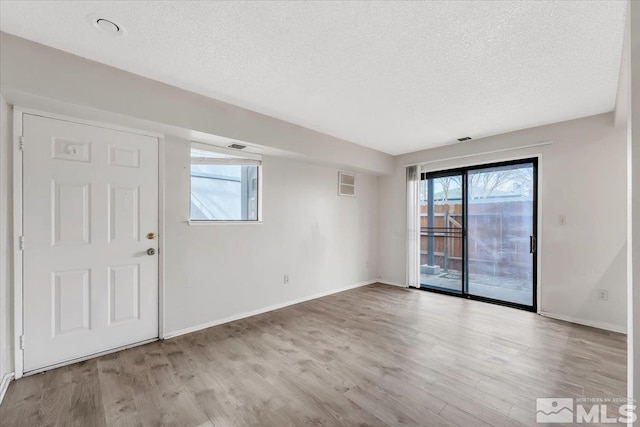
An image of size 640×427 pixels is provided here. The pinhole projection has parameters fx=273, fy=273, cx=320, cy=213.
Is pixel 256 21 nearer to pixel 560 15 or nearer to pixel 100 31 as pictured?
pixel 100 31

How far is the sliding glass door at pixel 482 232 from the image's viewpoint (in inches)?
155

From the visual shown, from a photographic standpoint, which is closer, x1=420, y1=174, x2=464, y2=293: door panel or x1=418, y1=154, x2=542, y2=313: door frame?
x1=418, y1=154, x2=542, y2=313: door frame

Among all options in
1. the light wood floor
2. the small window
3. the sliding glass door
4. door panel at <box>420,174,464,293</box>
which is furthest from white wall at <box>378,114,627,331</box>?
the small window

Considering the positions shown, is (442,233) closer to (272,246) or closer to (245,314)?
(272,246)

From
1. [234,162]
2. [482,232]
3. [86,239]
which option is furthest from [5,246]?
[482,232]

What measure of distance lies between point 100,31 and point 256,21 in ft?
3.54

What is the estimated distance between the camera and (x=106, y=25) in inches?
70.1

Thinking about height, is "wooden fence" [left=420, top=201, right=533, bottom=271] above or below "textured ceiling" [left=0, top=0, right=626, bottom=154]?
below

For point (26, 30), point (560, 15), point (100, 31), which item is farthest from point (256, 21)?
point (560, 15)

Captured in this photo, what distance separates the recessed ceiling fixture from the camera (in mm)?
1724

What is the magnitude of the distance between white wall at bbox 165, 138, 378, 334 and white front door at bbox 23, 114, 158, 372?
0.74ft

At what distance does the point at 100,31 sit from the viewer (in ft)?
6.05

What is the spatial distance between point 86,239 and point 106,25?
5.83 ft

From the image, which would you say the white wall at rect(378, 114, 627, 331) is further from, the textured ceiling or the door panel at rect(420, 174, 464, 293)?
the door panel at rect(420, 174, 464, 293)
